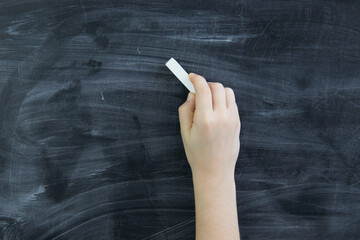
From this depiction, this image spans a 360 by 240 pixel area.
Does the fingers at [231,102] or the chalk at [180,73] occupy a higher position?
the chalk at [180,73]

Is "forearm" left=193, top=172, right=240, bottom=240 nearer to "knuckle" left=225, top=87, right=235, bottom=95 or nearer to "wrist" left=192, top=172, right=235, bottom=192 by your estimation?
"wrist" left=192, top=172, right=235, bottom=192

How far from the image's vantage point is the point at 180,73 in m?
0.68

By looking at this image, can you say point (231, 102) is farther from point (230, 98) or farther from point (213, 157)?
point (213, 157)

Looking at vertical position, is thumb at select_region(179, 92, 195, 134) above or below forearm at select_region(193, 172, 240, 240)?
above

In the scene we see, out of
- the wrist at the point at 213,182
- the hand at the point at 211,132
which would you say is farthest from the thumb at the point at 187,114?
the wrist at the point at 213,182

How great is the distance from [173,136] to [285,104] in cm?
29

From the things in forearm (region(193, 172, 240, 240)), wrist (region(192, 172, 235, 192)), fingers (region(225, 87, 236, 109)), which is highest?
fingers (region(225, 87, 236, 109))

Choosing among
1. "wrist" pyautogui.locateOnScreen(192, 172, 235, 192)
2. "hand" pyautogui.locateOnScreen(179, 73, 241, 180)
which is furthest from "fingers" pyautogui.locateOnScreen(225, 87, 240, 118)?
"wrist" pyautogui.locateOnScreen(192, 172, 235, 192)

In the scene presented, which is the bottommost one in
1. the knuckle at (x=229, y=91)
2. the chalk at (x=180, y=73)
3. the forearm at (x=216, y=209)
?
the forearm at (x=216, y=209)

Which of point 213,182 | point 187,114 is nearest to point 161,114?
point 187,114

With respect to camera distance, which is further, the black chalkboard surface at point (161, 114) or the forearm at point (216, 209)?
the black chalkboard surface at point (161, 114)

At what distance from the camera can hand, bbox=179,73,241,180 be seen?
2.01ft

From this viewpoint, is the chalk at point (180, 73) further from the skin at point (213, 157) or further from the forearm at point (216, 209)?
the forearm at point (216, 209)

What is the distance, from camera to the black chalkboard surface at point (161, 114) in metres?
0.70
